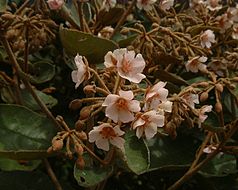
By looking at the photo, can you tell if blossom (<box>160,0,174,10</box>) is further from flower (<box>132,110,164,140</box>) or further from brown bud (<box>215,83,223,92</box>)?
flower (<box>132,110,164,140</box>)

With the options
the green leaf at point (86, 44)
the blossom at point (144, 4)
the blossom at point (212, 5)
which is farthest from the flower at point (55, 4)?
the blossom at point (212, 5)

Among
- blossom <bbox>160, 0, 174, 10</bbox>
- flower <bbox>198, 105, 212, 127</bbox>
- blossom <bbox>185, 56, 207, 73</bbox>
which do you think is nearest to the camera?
flower <bbox>198, 105, 212, 127</bbox>

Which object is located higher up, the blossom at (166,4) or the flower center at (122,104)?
the flower center at (122,104)

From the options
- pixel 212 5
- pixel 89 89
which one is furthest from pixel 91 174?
pixel 212 5

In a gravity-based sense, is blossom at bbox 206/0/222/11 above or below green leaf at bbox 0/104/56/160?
below

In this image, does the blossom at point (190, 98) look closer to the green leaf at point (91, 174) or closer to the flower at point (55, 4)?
the green leaf at point (91, 174)

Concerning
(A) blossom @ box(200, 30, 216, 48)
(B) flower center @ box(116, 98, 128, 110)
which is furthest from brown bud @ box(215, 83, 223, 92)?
(B) flower center @ box(116, 98, 128, 110)

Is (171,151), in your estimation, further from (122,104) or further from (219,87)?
(122,104)
